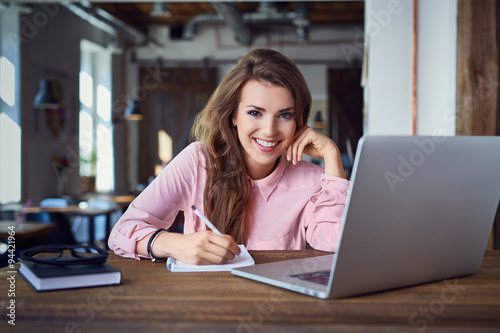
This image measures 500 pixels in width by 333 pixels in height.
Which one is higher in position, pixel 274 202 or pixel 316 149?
A: pixel 316 149

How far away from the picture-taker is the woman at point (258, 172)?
5.99 ft

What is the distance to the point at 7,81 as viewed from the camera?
640cm

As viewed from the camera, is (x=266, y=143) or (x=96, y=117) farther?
(x=96, y=117)

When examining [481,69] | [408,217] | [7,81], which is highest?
[7,81]

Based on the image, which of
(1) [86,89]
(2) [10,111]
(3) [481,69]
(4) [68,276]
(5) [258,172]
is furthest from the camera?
(1) [86,89]

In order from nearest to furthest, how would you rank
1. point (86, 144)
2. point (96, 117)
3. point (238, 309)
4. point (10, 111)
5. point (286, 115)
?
point (238, 309) < point (286, 115) < point (10, 111) < point (86, 144) < point (96, 117)

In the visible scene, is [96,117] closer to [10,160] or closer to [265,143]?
[10,160]

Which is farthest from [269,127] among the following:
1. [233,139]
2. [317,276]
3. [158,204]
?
[317,276]

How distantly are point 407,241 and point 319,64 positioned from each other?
9.61m

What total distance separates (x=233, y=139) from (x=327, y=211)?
0.45 m

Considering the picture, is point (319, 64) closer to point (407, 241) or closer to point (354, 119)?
point (354, 119)

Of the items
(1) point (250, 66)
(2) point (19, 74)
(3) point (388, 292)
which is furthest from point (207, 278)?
(2) point (19, 74)

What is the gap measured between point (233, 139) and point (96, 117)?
7.65 meters

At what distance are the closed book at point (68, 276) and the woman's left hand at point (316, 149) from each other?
100 cm
